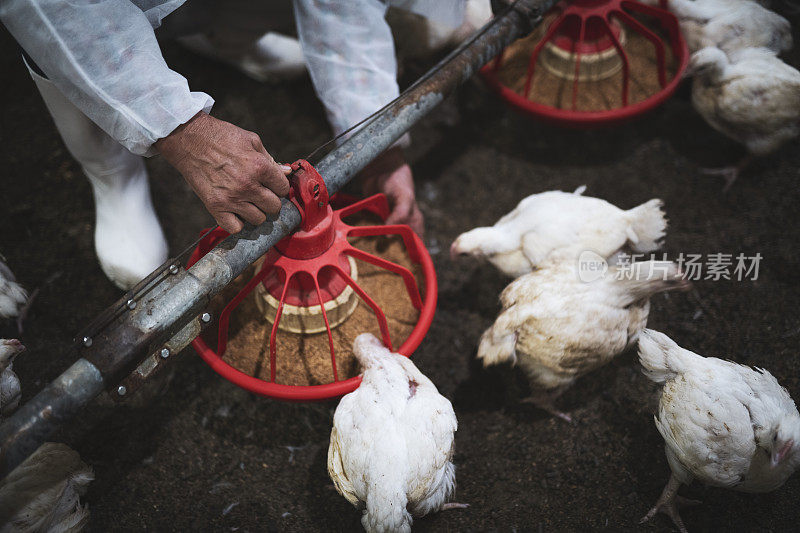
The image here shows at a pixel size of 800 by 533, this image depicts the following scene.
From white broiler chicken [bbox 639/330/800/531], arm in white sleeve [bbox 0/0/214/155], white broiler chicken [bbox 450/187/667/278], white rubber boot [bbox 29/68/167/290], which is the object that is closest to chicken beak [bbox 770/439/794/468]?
white broiler chicken [bbox 639/330/800/531]

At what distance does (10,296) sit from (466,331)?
1434 millimetres

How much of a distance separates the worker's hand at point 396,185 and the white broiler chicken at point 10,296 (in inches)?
44.5

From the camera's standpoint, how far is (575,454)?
171 centimetres

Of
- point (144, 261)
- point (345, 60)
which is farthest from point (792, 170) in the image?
point (144, 261)

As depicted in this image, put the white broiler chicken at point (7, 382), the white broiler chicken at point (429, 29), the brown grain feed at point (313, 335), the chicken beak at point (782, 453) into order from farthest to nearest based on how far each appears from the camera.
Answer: the white broiler chicken at point (429, 29), the brown grain feed at point (313, 335), the white broiler chicken at point (7, 382), the chicken beak at point (782, 453)

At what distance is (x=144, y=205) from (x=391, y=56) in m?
0.99

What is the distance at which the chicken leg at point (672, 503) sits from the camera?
153 cm

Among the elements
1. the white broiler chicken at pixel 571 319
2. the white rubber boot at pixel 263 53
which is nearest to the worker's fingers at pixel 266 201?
the white broiler chicken at pixel 571 319

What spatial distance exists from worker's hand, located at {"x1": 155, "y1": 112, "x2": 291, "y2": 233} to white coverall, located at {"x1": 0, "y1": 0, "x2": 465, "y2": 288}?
0.14 ft

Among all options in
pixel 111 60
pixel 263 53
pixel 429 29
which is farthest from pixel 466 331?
pixel 263 53

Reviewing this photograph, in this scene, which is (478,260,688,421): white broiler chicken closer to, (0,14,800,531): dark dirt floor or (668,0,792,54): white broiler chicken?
(0,14,800,531): dark dirt floor

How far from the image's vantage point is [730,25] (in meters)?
2.09

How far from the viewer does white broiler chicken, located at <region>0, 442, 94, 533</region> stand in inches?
52.4

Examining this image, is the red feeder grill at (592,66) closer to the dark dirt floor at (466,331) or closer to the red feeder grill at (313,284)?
the dark dirt floor at (466,331)
